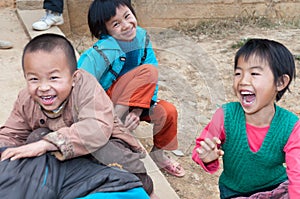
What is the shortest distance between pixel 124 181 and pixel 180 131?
1.47 metres

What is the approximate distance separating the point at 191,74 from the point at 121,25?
187cm

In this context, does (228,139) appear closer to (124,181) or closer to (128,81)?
(124,181)

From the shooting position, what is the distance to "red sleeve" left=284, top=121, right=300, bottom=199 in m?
1.71

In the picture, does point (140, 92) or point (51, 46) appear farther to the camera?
point (140, 92)

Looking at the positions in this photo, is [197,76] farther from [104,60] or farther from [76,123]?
[76,123]

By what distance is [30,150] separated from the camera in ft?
5.85

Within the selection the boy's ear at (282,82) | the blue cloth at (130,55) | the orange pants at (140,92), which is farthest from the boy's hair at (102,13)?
the boy's ear at (282,82)

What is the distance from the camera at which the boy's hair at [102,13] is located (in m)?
2.56

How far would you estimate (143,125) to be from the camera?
3.28m

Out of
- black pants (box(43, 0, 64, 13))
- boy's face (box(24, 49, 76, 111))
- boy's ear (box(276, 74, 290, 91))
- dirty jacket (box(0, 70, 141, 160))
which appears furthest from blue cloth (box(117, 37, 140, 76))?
black pants (box(43, 0, 64, 13))

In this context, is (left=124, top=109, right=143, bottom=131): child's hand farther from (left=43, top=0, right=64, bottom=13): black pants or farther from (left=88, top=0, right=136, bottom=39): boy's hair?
(left=43, top=0, right=64, bottom=13): black pants

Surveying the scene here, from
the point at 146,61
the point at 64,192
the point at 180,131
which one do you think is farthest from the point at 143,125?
the point at 64,192

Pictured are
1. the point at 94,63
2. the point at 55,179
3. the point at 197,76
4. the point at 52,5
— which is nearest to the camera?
the point at 55,179

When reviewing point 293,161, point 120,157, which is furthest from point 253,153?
point 120,157
